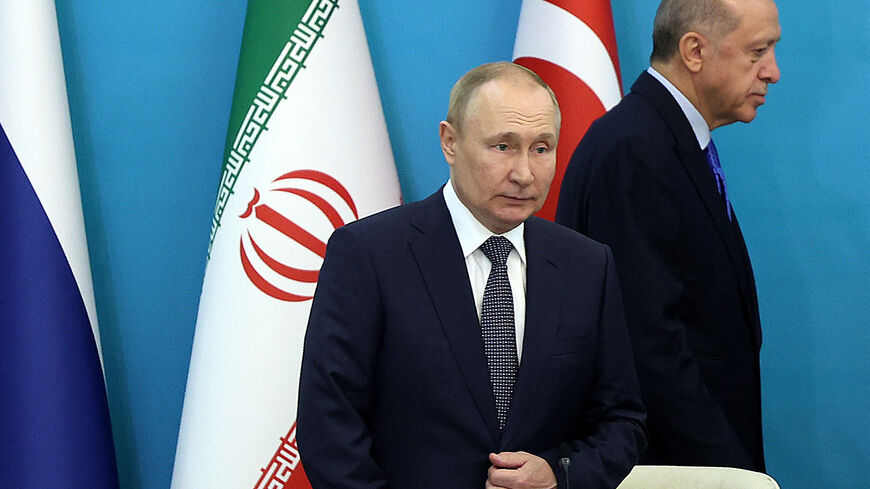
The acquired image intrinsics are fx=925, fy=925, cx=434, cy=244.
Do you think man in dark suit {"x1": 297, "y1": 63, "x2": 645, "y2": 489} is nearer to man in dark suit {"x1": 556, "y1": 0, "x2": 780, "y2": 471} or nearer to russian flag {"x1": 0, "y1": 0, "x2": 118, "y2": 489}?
man in dark suit {"x1": 556, "y1": 0, "x2": 780, "y2": 471}

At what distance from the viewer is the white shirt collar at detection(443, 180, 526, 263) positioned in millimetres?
1498

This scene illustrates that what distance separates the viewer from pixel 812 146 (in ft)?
9.93

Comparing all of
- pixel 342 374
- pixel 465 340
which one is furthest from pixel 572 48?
pixel 342 374

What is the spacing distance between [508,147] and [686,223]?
0.71m

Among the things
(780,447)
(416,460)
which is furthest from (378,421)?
(780,447)

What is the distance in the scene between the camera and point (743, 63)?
208cm

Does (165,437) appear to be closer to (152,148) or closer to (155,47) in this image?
(152,148)

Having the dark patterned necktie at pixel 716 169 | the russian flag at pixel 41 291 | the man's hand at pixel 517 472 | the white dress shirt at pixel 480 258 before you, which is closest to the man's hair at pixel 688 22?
the dark patterned necktie at pixel 716 169

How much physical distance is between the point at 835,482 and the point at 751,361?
4.29ft

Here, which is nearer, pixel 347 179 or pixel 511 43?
pixel 347 179

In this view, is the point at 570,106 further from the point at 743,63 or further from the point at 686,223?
the point at 686,223

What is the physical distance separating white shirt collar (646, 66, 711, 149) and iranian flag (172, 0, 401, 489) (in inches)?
34.1

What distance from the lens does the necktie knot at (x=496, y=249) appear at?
4.93ft

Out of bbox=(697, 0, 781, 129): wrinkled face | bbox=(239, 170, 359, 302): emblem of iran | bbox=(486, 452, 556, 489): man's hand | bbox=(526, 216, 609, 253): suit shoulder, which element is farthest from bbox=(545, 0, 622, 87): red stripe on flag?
bbox=(486, 452, 556, 489): man's hand
